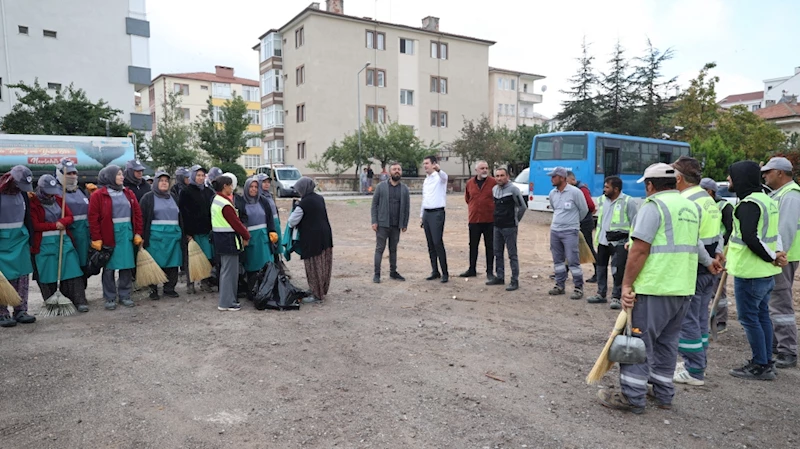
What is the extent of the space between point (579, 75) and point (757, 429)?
38071 millimetres

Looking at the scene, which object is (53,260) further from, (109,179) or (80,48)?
(80,48)

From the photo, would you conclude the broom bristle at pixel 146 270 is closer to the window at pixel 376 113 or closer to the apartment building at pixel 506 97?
the window at pixel 376 113

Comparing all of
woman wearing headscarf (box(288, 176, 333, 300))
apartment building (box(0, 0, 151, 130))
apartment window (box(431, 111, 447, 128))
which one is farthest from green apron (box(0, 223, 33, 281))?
apartment window (box(431, 111, 447, 128))

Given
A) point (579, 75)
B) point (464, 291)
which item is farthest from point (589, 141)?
point (579, 75)

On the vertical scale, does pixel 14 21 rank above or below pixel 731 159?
above

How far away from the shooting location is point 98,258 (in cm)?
670

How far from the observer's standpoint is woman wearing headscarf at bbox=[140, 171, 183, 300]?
7.32 meters

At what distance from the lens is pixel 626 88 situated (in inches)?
1484

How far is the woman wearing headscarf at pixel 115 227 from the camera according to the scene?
22.0ft

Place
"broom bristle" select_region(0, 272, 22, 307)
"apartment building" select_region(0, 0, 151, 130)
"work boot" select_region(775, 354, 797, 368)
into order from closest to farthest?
"work boot" select_region(775, 354, 797, 368), "broom bristle" select_region(0, 272, 22, 307), "apartment building" select_region(0, 0, 151, 130)

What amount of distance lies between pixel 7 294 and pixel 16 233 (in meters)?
0.70

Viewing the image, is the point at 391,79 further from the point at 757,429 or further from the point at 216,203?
the point at 757,429

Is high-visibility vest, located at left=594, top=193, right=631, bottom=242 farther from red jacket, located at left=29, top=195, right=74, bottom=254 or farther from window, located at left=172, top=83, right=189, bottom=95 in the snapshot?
window, located at left=172, top=83, right=189, bottom=95

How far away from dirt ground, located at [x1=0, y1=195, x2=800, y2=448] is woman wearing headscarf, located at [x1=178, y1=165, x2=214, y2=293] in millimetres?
1032
